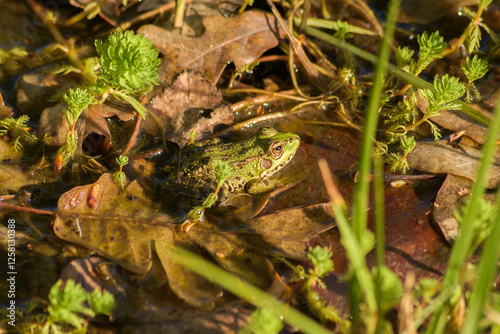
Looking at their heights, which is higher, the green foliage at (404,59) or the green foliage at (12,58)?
the green foliage at (12,58)

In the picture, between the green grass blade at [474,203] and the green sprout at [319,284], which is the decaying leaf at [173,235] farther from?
the green grass blade at [474,203]

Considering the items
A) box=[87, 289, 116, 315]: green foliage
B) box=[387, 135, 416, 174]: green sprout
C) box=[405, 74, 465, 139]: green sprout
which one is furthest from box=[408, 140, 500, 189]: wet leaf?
box=[87, 289, 116, 315]: green foliage

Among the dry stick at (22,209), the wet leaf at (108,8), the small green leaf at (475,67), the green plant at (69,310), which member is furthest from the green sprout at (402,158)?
the wet leaf at (108,8)

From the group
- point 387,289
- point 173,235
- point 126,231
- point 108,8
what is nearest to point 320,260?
point 387,289

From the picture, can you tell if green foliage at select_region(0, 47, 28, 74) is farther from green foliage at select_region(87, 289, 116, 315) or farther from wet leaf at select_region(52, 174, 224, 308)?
green foliage at select_region(87, 289, 116, 315)

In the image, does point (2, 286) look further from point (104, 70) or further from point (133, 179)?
point (104, 70)
